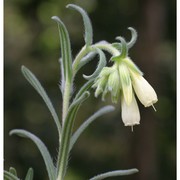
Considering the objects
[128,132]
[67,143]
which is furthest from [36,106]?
[67,143]

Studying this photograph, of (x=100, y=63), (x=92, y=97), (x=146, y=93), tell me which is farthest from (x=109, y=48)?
(x=92, y=97)

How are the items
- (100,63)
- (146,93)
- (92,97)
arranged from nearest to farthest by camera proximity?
(146,93), (100,63), (92,97)

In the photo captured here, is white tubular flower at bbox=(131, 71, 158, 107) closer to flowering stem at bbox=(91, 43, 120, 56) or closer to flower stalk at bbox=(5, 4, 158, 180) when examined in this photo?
flower stalk at bbox=(5, 4, 158, 180)

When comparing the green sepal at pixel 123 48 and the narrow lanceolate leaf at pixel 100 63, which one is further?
the narrow lanceolate leaf at pixel 100 63

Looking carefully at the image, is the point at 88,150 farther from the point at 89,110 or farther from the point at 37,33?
the point at 37,33

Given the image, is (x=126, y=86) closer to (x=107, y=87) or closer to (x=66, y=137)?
(x=107, y=87)

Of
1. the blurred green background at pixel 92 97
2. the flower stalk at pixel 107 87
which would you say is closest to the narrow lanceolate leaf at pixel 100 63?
the flower stalk at pixel 107 87

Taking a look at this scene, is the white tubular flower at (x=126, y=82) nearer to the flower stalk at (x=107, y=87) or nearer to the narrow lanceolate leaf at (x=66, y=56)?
the flower stalk at (x=107, y=87)

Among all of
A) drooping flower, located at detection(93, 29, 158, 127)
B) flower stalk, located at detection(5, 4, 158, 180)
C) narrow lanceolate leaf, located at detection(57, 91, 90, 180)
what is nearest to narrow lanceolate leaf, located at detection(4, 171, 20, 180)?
flower stalk, located at detection(5, 4, 158, 180)
